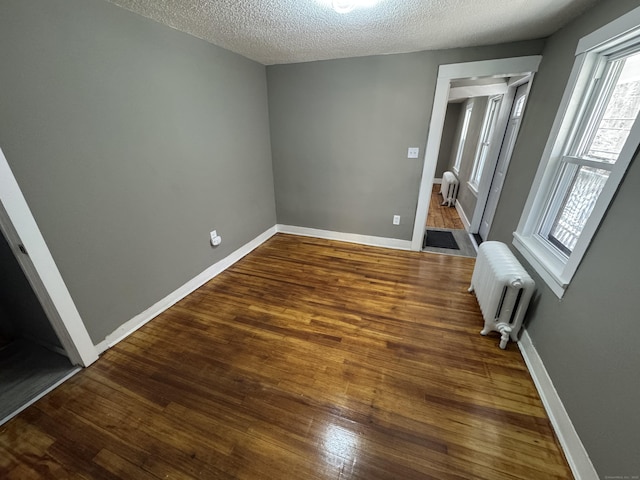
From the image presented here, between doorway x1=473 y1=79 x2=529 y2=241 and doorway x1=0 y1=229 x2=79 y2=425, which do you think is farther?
doorway x1=473 y1=79 x2=529 y2=241

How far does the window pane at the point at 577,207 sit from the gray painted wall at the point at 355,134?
1.39 m

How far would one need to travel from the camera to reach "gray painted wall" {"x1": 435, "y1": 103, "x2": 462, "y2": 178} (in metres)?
6.71

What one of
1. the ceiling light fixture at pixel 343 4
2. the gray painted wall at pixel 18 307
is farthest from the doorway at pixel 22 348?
the ceiling light fixture at pixel 343 4

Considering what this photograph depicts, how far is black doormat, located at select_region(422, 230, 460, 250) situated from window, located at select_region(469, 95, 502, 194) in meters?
0.82

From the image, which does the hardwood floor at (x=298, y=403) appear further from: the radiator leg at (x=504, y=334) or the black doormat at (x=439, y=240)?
the black doormat at (x=439, y=240)

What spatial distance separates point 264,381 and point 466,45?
3.33 m

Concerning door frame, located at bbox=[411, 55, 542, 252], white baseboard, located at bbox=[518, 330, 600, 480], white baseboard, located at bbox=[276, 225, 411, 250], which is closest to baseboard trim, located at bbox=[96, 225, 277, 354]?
white baseboard, located at bbox=[276, 225, 411, 250]

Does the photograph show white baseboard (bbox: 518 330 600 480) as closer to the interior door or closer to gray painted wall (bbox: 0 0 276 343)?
the interior door

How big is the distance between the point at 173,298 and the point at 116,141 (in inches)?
53.0

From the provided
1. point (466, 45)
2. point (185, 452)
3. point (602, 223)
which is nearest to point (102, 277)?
point (185, 452)

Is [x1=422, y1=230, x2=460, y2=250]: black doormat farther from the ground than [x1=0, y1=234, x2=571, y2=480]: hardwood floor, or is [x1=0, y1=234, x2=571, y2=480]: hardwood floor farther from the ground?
[x1=422, y1=230, x2=460, y2=250]: black doormat

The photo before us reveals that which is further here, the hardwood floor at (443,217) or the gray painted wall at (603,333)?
the hardwood floor at (443,217)

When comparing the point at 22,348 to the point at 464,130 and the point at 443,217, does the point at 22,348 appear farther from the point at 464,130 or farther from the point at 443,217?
the point at 464,130

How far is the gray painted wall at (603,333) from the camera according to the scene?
92cm
